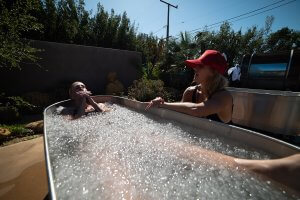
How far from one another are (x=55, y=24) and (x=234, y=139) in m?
10.7

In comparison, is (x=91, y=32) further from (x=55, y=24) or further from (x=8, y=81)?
(x=8, y=81)

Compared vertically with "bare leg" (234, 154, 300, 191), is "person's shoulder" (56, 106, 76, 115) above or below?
below

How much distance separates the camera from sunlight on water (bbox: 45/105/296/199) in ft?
4.63

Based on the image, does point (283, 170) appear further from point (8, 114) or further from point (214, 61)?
point (8, 114)

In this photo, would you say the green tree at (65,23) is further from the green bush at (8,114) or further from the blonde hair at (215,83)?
the blonde hair at (215,83)

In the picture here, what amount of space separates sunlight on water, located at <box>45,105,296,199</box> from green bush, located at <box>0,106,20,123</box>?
11.8 ft

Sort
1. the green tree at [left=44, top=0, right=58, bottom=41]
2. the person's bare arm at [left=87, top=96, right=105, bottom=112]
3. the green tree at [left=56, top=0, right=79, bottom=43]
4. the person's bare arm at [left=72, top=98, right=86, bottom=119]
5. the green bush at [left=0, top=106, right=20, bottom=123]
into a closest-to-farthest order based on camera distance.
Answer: the person's bare arm at [left=72, top=98, right=86, bottom=119], the person's bare arm at [left=87, top=96, right=105, bottom=112], the green bush at [left=0, top=106, right=20, bottom=123], the green tree at [left=44, top=0, right=58, bottom=41], the green tree at [left=56, top=0, right=79, bottom=43]

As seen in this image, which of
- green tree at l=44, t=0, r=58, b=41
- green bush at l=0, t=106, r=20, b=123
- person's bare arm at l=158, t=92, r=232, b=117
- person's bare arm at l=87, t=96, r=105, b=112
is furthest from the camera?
green tree at l=44, t=0, r=58, b=41

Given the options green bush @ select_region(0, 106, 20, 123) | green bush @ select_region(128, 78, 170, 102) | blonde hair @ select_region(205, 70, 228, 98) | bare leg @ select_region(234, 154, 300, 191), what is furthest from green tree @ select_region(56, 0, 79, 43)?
bare leg @ select_region(234, 154, 300, 191)

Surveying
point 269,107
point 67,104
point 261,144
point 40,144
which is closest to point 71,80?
point 67,104

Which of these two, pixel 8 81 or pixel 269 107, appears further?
pixel 8 81

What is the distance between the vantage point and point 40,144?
12.3 ft

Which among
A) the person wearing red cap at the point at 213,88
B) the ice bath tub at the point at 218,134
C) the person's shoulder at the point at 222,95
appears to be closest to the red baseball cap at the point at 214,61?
the person wearing red cap at the point at 213,88

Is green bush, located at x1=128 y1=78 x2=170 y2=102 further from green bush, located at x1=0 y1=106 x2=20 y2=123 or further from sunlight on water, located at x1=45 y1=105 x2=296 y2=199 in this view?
sunlight on water, located at x1=45 y1=105 x2=296 y2=199
